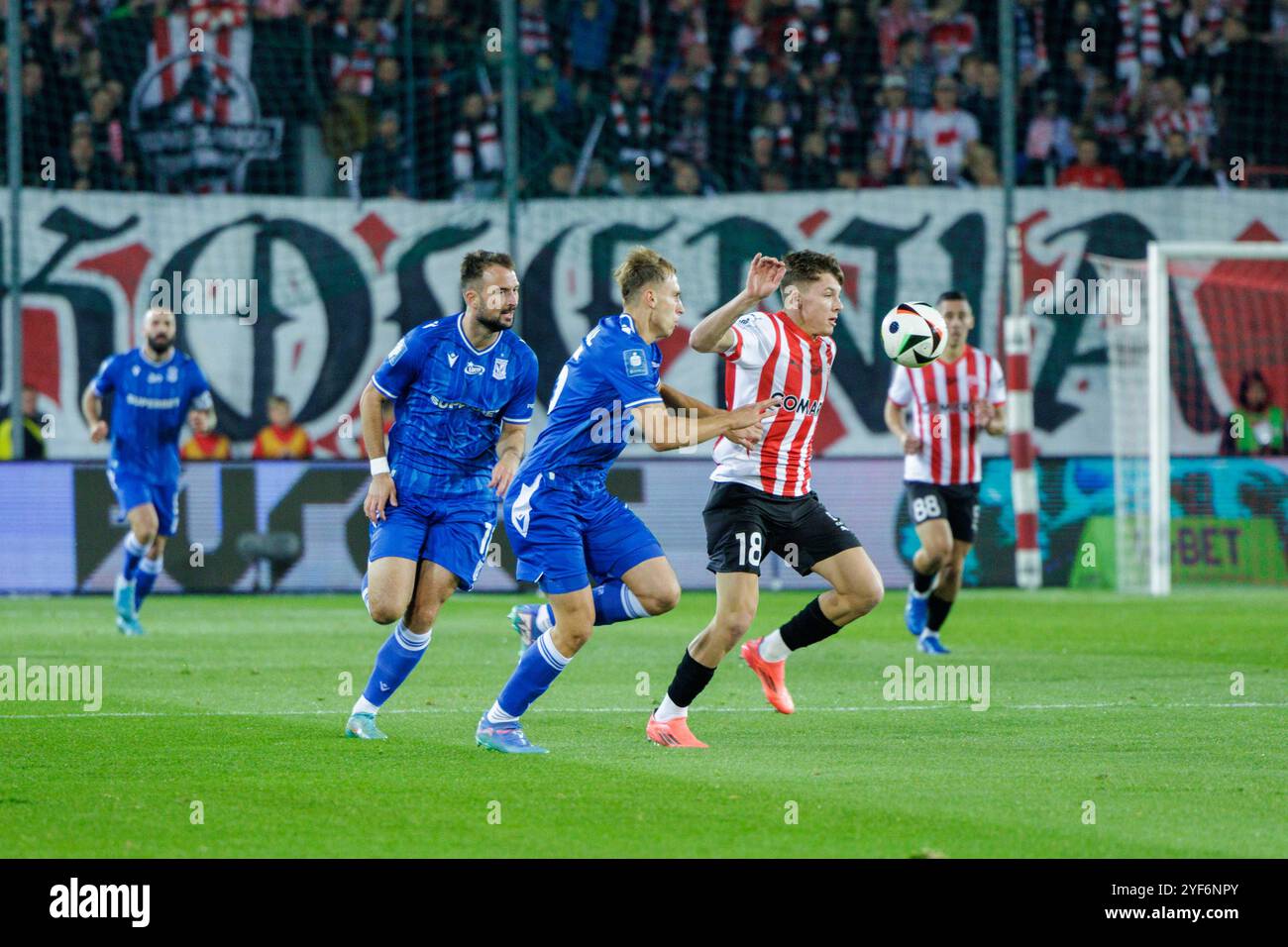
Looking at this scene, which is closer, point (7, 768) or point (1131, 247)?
point (7, 768)

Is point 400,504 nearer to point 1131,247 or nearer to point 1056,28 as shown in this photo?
point 1131,247

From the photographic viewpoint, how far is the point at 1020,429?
1888 centimetres

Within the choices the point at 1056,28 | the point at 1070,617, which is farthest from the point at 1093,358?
the point at 1070,617

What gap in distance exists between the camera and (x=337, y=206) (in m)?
21.2

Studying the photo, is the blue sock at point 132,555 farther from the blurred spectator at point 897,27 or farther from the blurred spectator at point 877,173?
the blurred spectator at point 897,27

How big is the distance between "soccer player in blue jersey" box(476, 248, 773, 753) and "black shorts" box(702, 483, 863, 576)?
0.33 metres

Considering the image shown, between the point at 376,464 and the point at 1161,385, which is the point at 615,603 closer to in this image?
the point at 376,464

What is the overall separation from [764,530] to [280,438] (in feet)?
40.4

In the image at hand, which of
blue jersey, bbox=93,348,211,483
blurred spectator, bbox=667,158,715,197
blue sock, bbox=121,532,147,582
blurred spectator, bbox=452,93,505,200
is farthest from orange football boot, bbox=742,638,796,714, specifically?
blurred spectator, bbox=452,93,505,200

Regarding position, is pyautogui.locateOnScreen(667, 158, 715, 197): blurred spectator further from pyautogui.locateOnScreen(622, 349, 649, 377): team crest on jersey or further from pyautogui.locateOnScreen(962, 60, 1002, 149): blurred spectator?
pyautogui.locateOnScreen(622, 349, 649, 377): team crest on jersey

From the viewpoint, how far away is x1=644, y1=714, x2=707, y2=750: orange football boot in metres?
8.43

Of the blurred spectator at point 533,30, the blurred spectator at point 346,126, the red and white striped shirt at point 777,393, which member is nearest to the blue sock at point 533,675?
the red and white striped shirt at point 777,393

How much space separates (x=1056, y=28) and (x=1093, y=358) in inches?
158

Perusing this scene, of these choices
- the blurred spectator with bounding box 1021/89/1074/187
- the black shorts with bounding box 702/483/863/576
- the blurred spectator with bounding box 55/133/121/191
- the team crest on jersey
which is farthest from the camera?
the blurred spectator with bounding box 1021/89/1074/187
